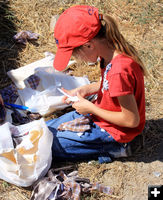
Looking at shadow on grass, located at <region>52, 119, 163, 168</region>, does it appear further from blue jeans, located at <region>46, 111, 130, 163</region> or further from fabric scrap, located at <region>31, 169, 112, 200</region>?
fabric scrap, located at <region>31, 169, 112, 200</region>

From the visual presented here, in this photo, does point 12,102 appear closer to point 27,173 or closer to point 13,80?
point 13,80

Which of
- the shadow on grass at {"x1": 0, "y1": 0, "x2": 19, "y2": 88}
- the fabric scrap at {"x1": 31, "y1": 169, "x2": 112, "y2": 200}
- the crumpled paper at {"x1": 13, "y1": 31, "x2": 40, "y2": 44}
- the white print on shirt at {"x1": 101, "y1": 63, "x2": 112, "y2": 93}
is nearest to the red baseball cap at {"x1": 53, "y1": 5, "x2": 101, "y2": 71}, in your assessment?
the white print on shirt at {"x1": 101, "y1": 63, "x2": 112, "y2": 93}

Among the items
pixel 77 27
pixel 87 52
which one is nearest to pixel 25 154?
pixel 87 52

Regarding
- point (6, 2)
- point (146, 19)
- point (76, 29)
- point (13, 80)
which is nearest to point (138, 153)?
point (76, 29)

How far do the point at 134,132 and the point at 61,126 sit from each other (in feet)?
1.83

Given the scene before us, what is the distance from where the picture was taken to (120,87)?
1.69 meters

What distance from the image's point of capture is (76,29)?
5.46 feet

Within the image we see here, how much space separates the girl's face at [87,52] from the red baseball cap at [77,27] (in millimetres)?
36

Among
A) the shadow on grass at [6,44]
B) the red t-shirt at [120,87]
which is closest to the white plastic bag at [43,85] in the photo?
the shadow on grass at [6,44]

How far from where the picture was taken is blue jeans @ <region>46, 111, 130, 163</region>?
2.13 metres

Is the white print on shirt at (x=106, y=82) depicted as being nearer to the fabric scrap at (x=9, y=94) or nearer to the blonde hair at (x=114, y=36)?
the blonde hair at (x=114, y=36)

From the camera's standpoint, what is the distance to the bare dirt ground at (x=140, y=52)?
2.16m

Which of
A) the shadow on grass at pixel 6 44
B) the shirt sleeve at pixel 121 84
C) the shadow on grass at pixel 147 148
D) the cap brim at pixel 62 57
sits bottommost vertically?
the shadow on grass at pixel 147 148

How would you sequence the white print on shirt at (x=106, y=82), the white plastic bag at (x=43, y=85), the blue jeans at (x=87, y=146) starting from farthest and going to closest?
the white plastic bag at (x=43, y=85)
the blue jeans at (x=87, y=146)
the white print on shirt at (x=106, y=82)
